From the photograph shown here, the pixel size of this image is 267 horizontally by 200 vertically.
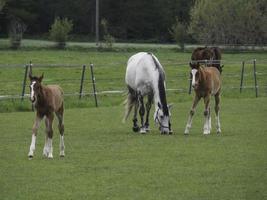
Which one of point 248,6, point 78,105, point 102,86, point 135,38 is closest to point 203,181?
point 78,105

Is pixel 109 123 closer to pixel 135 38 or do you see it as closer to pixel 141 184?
pixel 141 184

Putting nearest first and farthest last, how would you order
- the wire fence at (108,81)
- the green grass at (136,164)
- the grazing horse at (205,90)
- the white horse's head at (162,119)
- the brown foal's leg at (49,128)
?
the green grass at (136,164) → the brown foal's leg at (49,128) → the white horse's head at (162,119) → the grazing horse at (205,90) → the wire fence at (108,81)

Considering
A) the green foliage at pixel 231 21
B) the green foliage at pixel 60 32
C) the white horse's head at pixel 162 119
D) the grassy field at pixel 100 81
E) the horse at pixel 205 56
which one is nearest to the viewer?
the white horse's head at pixel 162 119

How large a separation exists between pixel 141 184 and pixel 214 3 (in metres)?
53.9

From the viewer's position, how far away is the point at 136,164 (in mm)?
13250

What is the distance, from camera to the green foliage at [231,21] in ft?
206

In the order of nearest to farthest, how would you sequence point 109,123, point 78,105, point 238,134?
1. point 238,134
2. point 109,123
3. point 78,105

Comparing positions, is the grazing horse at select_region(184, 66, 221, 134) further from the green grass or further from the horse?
the horse

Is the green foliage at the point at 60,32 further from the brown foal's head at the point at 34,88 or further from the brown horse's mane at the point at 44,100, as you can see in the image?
the brown foal's head at the point at 34,88

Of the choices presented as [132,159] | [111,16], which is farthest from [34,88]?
[111,16]

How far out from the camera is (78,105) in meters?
26.4

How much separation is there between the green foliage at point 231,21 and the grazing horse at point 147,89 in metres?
44.2

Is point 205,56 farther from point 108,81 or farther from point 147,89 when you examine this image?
point 147,89

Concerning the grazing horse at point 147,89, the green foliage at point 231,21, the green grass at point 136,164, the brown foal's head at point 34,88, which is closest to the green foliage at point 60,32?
the green foliage at point 231,21
